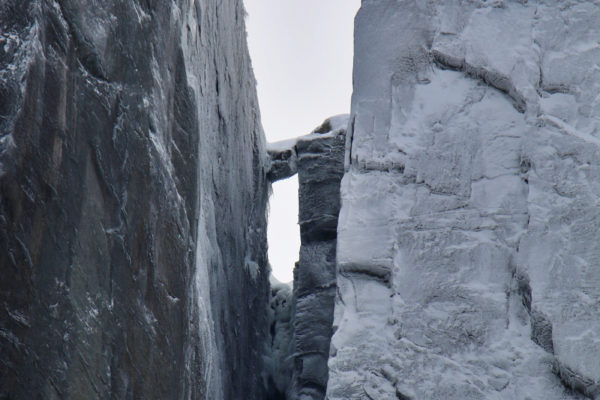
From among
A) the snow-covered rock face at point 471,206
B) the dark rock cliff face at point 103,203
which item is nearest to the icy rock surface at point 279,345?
the dark rock cliff face at point 103,203

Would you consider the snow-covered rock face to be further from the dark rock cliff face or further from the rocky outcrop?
the rocky outcrop

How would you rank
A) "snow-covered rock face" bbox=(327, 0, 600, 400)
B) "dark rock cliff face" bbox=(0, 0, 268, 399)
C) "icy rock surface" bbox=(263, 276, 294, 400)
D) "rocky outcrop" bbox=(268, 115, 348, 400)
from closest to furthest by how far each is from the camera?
"dark rock cliff face" bbox=(0, 0, 268, 399) → "snow-covered rock face" bbox=(327, 0, 600, 400) → "rocky outcrop" bbox=(268, 115, 348, 400) → "icy rock surface" bbox=(263, 276, 294, 400)

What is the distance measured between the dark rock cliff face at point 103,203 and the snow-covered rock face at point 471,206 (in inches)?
17.3

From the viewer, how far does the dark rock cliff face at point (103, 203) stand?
1611 mm

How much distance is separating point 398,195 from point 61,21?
107 cm

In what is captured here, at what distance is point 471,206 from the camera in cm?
242

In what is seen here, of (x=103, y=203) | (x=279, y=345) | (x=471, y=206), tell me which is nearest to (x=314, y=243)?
(x=279, y=345)

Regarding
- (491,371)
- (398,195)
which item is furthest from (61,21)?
(491,371)

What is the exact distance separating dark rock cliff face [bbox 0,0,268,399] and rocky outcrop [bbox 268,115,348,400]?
3.66 feet

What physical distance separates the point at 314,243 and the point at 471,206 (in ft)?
5.59

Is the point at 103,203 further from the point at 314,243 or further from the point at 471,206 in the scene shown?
the point at 314,243

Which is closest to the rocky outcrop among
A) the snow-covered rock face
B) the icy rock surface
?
the icy rock surface

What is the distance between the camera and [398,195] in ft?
8.13

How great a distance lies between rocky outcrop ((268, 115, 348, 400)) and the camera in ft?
12.6
